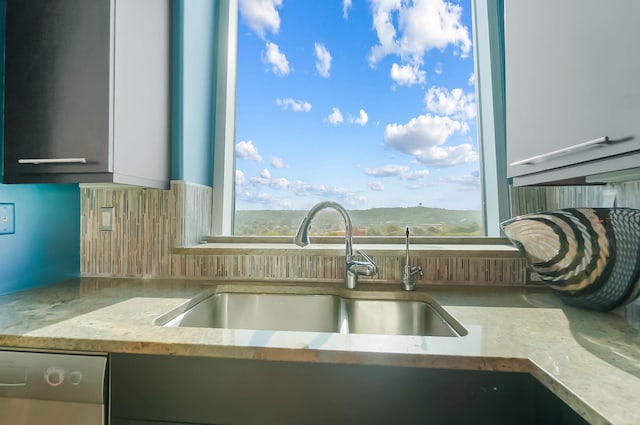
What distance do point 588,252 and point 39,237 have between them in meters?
1.87

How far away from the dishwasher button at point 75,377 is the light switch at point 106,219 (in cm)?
81

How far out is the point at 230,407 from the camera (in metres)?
0.72

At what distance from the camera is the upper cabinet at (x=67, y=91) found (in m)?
1.05

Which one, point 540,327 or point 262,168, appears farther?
point 262,168

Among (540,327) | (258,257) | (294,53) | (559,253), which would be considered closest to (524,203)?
(559,253)

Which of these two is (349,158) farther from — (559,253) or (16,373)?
(16,373)

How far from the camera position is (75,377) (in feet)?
2.44

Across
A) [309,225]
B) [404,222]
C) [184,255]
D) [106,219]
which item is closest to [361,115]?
[404,222]

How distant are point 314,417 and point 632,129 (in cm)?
88

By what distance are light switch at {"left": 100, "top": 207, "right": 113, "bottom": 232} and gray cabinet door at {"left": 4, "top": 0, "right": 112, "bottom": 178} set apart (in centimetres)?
35

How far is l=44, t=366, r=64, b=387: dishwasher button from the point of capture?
75 centimetres

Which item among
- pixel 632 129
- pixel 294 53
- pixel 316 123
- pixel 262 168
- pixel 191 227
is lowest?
pixel 191 227

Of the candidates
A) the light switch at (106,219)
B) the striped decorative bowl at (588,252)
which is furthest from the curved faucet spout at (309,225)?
the light switch at (106,219)

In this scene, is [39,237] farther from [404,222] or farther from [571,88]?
[571,88]
